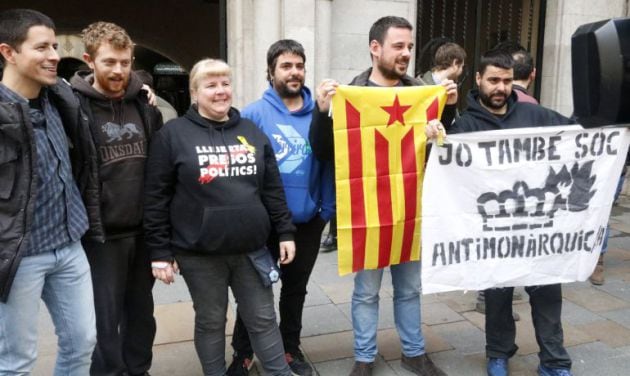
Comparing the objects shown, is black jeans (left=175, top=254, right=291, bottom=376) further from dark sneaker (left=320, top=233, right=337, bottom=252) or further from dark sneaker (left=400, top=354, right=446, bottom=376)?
dark sneaker (left=320, top=233, right=337, bottom=252)

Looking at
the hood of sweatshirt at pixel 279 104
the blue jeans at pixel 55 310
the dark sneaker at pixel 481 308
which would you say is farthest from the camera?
the dark sneaker at pixel 481 308

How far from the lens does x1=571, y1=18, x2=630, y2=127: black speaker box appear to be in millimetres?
2211

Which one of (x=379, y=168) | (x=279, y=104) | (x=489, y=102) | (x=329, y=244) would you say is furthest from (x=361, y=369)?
(x=329, y=244)

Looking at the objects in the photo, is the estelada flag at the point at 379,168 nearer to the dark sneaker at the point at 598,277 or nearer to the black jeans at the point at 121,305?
the black jeans at the point at 121,305

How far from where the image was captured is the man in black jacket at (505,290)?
3.08 meters

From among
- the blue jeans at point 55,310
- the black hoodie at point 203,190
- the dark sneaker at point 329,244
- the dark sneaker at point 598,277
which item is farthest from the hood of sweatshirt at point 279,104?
the dark sneaker at point 598,277

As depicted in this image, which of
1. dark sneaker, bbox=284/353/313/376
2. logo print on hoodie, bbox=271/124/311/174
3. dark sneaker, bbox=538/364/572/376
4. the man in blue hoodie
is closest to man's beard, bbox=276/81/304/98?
the man in blue hoodie

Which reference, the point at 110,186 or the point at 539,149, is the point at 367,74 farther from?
the point at 110,186

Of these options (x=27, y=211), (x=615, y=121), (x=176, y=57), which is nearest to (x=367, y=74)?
(x=615, y=121)

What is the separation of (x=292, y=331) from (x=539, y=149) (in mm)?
1794

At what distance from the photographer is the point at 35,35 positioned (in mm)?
2201

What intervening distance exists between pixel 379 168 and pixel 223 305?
112 cm

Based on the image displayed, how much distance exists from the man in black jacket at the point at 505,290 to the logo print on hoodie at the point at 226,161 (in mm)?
1202

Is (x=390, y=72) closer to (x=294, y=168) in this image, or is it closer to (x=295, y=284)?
(x=294, y=168)
